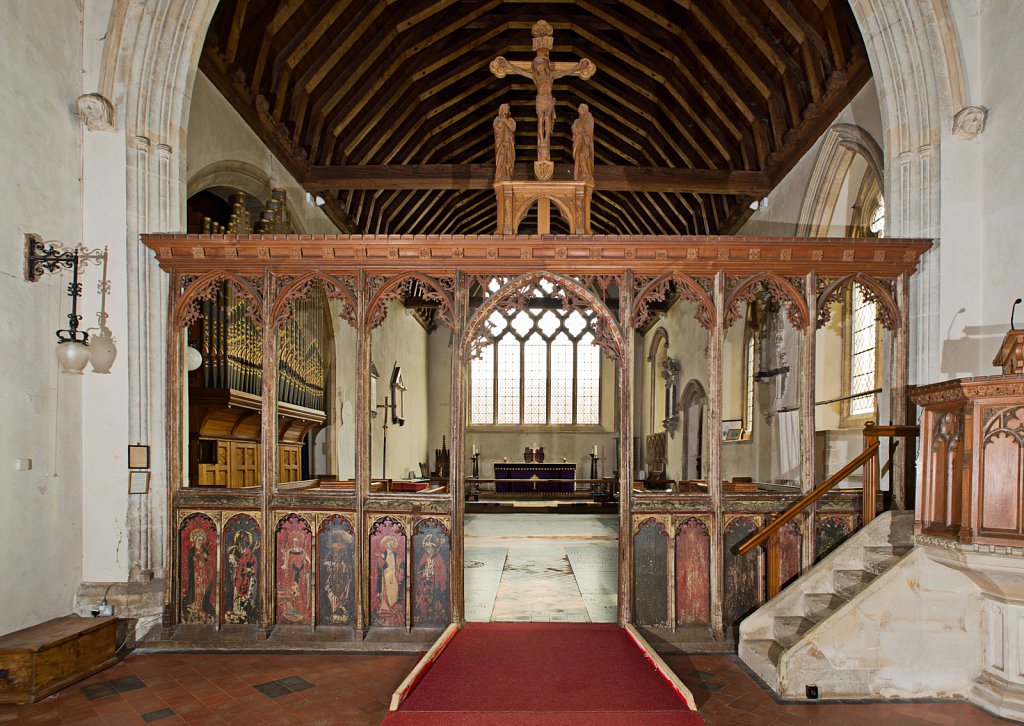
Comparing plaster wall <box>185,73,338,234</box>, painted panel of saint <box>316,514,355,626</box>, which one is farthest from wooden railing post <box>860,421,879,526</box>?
plaster wall <box>185,73,338,234</box>

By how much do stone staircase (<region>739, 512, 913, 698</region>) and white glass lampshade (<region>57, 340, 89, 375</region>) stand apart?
4533 mm

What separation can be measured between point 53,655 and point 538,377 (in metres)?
16.5

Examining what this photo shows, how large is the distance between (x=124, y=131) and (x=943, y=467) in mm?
5595

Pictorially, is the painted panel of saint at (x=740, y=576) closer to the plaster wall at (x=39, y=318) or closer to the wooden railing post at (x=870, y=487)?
the wooden railing post at (x=870, y=487)

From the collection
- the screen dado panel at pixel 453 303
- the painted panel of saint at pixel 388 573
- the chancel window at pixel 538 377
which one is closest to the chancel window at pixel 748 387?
the screen dado panel at pixel 453 303

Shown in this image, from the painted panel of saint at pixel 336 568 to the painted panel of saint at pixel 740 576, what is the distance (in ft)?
8.41

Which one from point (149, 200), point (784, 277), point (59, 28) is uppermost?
point (59, 28)

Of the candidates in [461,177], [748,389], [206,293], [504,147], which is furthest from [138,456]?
[748,389]

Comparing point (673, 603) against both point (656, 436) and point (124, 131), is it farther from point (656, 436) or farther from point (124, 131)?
point (656, 436)

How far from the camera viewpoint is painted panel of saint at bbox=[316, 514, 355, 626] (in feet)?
17.0

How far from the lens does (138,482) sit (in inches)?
204

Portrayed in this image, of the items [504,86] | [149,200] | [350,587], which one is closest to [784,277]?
[350,587]

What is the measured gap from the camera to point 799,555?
5.14 meters

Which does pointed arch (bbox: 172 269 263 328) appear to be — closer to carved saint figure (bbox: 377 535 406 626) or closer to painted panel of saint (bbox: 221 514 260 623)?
painted panel of saint (bbox: 221 514 260 623)
